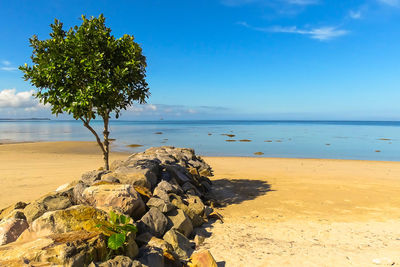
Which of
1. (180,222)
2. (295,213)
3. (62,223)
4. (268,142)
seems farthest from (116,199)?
(268,142)

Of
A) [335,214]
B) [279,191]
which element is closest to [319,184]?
[279,191]

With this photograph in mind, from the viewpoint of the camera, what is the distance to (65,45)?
33.1 ft

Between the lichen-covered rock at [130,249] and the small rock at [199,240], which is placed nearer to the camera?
the lichen-covered rock at [130,249]

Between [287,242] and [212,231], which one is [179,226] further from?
[287,242]

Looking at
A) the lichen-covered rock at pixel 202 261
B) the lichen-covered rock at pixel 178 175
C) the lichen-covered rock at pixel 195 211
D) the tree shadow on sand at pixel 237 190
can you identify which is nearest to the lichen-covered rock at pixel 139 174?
the lichen-covered rock at pixel 178 175

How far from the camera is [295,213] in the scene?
11.2 meters

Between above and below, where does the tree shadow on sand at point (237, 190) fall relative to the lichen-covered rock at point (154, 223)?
below

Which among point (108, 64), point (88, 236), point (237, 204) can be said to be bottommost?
point (237, 204)

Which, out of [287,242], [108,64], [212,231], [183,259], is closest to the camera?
[183,259]

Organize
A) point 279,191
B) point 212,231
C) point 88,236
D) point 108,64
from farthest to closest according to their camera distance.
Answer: point 279,191, point 108,64, point 212,231, point 88,236

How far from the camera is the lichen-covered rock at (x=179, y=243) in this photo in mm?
7248

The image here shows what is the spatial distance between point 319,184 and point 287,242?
379 inches

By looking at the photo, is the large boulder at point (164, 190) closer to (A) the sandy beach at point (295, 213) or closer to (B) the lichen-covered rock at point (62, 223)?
(A) the sandy beach at point (295, 213)

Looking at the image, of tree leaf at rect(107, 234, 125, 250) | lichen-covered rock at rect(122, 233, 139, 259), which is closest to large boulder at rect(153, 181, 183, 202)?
lichen-covered rock at rect(122, 233, 139, 259)
